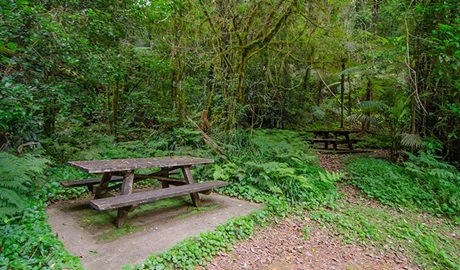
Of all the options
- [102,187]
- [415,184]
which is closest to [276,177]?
[102,187]

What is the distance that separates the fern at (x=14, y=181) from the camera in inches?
120

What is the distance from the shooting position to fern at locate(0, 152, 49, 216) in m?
3.05

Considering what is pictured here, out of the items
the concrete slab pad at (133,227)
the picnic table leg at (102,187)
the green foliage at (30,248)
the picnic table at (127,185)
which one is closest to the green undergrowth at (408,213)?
the concrete slab pad at (133,227)

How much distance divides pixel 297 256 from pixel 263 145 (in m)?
3.85

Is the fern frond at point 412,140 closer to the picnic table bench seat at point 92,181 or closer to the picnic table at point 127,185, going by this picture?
the picnic table at point 127,185

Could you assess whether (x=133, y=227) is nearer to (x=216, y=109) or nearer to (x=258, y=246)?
(x=258, y=246)

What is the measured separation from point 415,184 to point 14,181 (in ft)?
24.9

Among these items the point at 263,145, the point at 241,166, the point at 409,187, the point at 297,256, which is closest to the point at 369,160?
the point at 409,187

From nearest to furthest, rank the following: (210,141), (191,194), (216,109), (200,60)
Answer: (191,194) < (210,141) < (200,60) < (216,109)

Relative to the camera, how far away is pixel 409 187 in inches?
238

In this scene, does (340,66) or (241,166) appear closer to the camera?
(241,166)

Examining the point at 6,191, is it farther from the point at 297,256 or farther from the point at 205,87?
the point at 205,87

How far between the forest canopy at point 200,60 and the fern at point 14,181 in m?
0.71

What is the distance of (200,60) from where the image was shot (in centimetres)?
844
